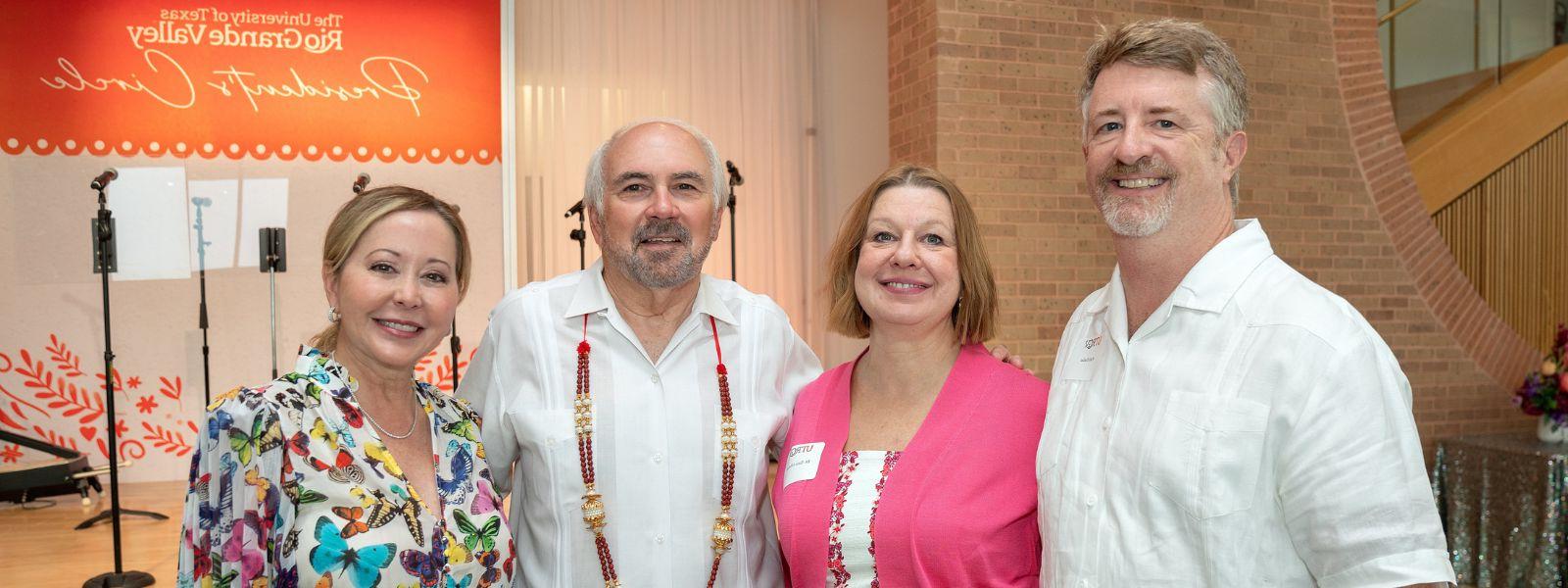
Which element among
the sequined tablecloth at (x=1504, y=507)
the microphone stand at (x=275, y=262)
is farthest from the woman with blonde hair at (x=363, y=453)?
the sequined tablecloth at (x=1504, y=507)

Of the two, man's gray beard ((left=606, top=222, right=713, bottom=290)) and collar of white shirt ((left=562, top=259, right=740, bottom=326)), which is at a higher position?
man's gray beard ((left=606, top=222, right=713, bottom=290))

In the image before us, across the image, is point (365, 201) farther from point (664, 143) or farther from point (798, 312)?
point (798, 312)

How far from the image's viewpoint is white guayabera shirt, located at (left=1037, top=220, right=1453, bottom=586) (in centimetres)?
146

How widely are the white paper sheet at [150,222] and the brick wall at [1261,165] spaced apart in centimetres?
443

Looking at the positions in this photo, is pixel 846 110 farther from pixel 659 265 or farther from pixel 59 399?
pixel 659 265

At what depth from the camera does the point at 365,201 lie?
185 cm

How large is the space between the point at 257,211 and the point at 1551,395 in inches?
305

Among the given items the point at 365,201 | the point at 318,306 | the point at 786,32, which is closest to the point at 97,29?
the point at 318,306

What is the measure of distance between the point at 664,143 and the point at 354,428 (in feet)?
2.83

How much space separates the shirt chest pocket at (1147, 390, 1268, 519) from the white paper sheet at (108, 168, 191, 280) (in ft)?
20.4

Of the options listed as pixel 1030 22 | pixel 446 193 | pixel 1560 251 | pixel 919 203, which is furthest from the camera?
pixel 1560 251

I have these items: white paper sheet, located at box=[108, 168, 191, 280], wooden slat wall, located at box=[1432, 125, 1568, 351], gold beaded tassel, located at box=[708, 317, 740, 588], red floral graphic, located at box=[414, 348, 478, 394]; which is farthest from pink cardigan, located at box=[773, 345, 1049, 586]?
wooden slat wall, located at box=[1432, 125, 1568, 351]

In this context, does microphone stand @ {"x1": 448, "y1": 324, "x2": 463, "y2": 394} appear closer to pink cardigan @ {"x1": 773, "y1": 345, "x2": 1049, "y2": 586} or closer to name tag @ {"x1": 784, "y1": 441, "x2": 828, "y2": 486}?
name tag @ {"x1": 784, "y1": 441, "x2": 828, "y2": 486}

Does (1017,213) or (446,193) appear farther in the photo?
(446,193)
